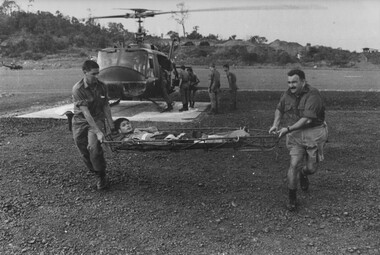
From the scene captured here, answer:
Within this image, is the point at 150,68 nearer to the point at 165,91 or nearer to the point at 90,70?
the point at 165,91

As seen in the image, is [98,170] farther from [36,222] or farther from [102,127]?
[36,222]

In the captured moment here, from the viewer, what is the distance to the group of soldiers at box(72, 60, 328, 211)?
14.4 feet

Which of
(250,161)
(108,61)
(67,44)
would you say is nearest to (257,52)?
(67,44)

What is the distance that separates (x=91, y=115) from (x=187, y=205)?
1830 millimetres

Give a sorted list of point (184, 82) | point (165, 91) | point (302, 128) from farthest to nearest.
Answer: point (165, 91) → point (184, 82) → point (302, 128)

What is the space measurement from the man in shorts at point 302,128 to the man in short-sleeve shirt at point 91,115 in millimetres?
2319

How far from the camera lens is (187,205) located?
4.70 meters

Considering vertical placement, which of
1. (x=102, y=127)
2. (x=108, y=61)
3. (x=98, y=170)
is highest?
(x=108, y=61)

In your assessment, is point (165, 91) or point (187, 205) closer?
point (187, 205)

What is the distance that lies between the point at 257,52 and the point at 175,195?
69804mm

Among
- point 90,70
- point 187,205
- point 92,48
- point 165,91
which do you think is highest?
point 92,48

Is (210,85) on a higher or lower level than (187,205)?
higher

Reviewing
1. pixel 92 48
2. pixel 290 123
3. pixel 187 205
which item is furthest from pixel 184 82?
pixel 92 48

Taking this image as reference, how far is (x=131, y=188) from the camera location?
5.34 m
